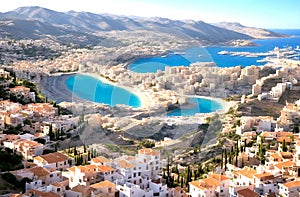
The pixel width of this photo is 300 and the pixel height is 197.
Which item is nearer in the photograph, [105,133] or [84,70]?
[105,133]

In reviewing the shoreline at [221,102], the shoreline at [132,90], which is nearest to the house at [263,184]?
the shoreline at [221,102]

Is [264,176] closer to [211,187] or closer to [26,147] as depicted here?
[211,187]

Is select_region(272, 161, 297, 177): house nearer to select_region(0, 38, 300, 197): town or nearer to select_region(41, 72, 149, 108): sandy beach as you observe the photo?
select_region(0, 38, 300, 197): town

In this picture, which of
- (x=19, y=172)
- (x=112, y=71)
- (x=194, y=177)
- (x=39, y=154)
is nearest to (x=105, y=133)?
(x=39, y=154)

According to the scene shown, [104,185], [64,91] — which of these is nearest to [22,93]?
[64,91]

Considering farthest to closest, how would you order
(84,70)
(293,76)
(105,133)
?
1. (84,70)
2. (293,76)
3. (105,133)

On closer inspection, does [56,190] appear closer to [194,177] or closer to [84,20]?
[194,177]

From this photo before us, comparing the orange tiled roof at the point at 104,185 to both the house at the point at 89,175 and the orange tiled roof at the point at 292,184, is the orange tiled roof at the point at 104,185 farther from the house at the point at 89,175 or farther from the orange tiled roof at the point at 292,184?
the orange tiled roof at the point at 292,184
